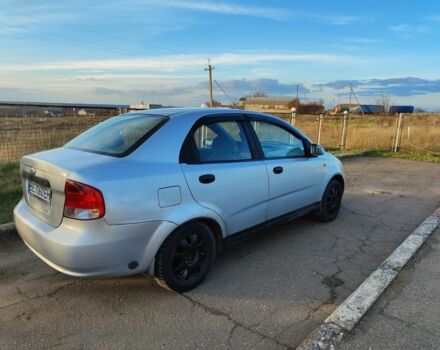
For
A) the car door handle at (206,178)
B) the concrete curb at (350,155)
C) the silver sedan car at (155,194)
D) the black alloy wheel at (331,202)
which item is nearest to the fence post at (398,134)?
the concrete curb at (350,155)

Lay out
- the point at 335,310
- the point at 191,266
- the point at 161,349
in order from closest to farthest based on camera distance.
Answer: the point at 161,349 < the point at 335,310 < the point at 191,266

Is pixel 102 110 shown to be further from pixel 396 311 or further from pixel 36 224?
pixel 396 311

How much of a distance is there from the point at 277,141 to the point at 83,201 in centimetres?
272

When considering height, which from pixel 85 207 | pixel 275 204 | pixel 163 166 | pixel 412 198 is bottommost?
pixel 412 198

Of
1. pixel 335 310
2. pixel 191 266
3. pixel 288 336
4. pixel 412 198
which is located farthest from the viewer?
pixel 412 198

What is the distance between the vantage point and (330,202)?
18.1 ft

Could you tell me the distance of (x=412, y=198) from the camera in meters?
7.34

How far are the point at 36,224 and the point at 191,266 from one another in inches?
53.4

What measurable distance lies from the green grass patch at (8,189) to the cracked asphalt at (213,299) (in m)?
0.87

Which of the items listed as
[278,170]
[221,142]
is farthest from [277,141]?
A: [221,142]

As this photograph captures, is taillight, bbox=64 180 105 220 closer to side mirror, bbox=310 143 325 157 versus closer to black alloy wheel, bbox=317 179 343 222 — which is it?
side mirror, bbox=310 143 325 157

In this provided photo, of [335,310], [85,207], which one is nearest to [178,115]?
[85,207]

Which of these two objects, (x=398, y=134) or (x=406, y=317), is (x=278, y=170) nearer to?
(x=406, y=317)

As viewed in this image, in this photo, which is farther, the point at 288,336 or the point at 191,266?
the point at 191,266
